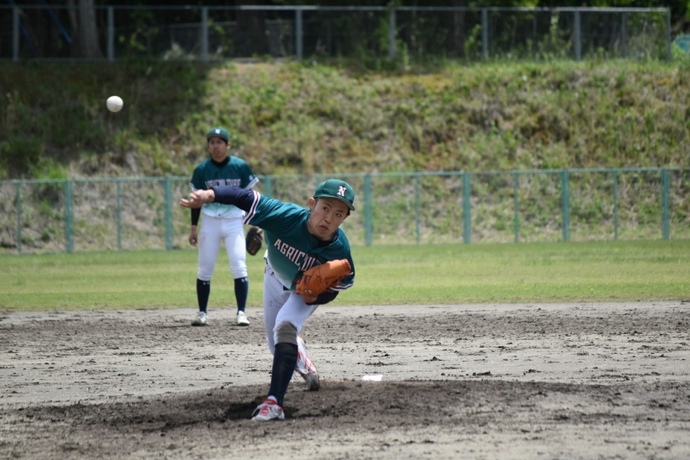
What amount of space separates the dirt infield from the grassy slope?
18344 mm

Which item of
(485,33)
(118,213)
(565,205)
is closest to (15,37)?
(118,213)

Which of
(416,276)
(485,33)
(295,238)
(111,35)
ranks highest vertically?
(485,33)

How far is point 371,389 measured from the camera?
24.1 feet

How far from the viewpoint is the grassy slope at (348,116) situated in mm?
30047

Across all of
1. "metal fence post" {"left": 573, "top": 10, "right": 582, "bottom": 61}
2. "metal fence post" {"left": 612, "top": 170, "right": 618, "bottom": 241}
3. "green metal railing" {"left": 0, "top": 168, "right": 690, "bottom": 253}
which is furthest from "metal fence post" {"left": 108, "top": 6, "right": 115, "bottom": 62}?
"metal fence post" {"left": 612, "top": 170, "right": 618, "bottom": 241}

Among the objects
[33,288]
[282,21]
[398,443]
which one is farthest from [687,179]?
[398,443]

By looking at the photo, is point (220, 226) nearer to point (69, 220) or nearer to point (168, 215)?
point (168, 215)

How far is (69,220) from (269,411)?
70.1 feet

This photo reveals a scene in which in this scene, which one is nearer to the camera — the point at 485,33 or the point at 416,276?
the point at 416,276

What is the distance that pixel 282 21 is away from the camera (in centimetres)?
3447

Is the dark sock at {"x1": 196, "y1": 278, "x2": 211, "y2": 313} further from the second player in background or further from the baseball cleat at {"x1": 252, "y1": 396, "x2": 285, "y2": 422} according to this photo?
the baseball cleat at {"x1": 252, "y1": 396, "x2": 285, "y2": 422}

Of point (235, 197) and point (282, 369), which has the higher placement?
Answer: point (235, 197)

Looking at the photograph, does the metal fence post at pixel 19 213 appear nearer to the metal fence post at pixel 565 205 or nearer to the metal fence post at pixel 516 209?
the metal fence post at pixel 516 209

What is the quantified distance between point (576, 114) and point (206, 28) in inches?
468
